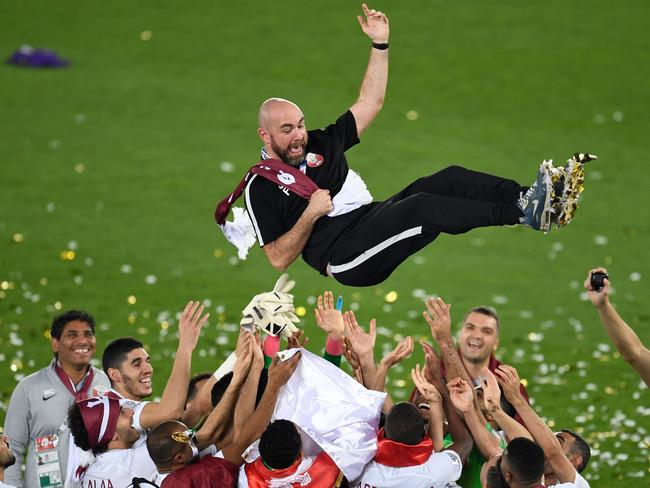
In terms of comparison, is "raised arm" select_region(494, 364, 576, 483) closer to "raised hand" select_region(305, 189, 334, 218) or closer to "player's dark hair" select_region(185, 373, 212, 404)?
"raised hand" select_region(305, 189, 334, 218)

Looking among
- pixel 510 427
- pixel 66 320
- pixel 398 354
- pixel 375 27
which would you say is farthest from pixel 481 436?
pixel 66 320

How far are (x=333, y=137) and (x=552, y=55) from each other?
628 inches

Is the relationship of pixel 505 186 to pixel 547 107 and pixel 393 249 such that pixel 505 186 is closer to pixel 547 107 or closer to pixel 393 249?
pixel 393 249

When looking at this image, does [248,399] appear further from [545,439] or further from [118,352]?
[545,439]

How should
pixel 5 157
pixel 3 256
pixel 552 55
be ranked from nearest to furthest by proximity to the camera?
pixel 3 256 < pixel 5 157 < pixel 552 55

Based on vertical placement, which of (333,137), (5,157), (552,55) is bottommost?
(333,137)

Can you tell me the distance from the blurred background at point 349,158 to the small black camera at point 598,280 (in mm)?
3987

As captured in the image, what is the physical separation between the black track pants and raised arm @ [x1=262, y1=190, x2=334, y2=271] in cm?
23

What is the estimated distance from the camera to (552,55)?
22797mm

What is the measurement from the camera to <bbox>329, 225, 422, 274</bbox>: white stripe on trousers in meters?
7.08

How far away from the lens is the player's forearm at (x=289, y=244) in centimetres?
734

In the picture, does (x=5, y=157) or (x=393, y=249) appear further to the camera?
(x=5, y=157)

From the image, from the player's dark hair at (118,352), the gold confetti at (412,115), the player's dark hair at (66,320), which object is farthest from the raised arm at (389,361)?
the gold confetti at (412,115)

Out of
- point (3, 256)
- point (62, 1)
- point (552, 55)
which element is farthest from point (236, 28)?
point (3, 256)
